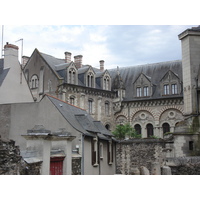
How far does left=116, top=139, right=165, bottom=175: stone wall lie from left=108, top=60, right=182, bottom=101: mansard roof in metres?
11.2

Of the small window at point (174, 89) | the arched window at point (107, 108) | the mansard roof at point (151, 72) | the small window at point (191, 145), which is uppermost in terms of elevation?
the mansard roof at point (151, 72)

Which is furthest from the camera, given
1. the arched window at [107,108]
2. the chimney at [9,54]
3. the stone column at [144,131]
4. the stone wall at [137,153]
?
the arched window at [107,108]

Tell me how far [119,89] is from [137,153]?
12995mm

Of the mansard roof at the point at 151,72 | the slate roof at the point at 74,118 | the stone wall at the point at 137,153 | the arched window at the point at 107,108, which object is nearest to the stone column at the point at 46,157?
the slate roof at the point at 74,118

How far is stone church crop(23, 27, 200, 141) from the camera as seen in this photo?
33.8 meters

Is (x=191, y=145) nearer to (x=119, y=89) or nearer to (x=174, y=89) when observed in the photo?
(x=174, y=89)

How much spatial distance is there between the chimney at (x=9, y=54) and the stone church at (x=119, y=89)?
9014 millimetres

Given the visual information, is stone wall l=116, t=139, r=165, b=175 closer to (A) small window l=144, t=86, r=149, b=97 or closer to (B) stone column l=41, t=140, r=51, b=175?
(A) small window l=144, t=86, r=149, b=97

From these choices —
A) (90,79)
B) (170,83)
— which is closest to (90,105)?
(90,79)

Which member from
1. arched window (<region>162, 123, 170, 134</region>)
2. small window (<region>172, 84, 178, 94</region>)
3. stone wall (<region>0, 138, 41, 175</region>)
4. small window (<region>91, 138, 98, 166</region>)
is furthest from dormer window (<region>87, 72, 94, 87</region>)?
stone wall (<region>0, 138, 41, 175</region>)

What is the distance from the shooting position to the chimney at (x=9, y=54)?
78.1ft

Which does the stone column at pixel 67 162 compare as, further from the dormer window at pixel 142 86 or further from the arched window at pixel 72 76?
the dormer window at pixel 142 86

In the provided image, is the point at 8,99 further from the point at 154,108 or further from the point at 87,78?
the point at 154,108

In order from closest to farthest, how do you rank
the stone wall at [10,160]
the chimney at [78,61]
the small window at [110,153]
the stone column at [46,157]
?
the stone wall at [10,160]
the stone column at [46,157]
the small window at [110,153]
the chimney at [78,61]
